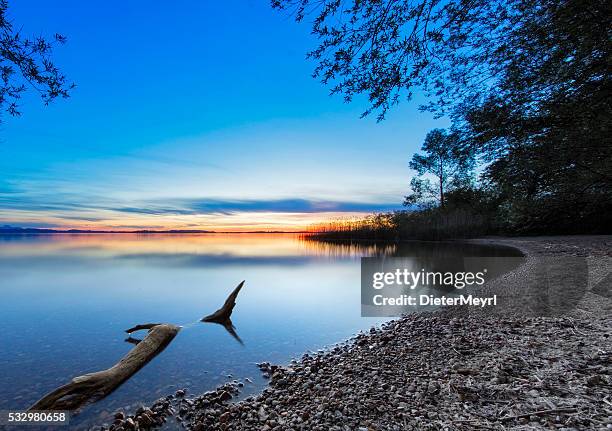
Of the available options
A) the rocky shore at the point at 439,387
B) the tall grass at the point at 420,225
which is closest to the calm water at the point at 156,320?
the rocky shore at the point at 439,387

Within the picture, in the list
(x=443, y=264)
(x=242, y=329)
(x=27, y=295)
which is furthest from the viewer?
(x=443, y=264)

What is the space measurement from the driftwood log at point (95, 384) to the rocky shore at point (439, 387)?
704mm

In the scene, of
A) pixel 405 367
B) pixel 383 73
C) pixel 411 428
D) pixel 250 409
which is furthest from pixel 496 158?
pixel 250 409

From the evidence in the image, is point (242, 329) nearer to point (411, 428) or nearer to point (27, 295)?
point (411, 428)

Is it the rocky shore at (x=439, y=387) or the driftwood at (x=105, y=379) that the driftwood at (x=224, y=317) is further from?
the rocky shore at (x=439, y=387)

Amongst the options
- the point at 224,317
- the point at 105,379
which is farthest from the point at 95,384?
the point at 224,317

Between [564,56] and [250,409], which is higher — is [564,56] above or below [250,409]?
above

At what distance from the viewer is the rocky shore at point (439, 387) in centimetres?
258

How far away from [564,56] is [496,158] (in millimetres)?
1997

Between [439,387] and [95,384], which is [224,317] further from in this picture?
[439,387]

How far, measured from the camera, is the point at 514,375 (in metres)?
3.19

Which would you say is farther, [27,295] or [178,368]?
→ [27,295]

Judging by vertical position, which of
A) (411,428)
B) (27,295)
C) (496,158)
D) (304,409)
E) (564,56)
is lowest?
(27,295)

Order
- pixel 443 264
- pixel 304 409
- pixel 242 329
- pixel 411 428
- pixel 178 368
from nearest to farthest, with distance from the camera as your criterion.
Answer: pixel 411 428 → pixel 304 409 → pixel 178 368 → pixel 242 329 → pixel 443 264
